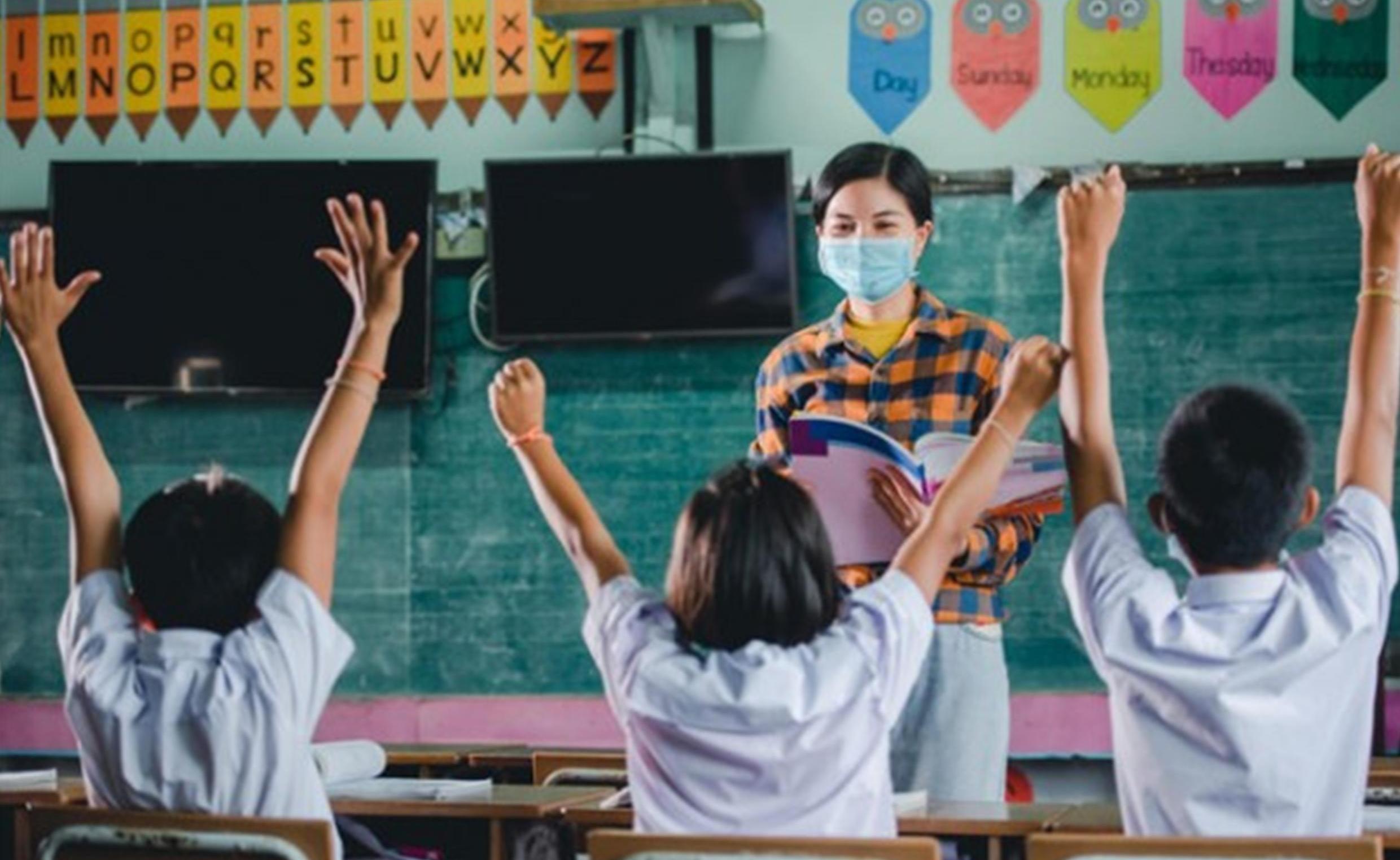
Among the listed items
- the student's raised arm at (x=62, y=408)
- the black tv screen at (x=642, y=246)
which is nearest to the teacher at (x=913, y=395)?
the student's raised arm at (x=62, y=408)

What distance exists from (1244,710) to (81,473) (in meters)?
1.33

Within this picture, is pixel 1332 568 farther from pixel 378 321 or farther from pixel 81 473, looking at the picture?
pixel 81 473

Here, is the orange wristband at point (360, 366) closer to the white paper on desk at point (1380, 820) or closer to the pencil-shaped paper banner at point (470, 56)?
the white paper on desk at point (1380, 820)

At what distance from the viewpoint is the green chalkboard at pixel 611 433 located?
5445 millimetres

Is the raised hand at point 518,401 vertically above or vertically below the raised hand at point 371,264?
below

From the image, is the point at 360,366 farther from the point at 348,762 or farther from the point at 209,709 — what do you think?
the point at 348,762

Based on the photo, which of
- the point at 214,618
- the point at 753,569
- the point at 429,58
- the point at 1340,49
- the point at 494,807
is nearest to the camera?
the point at 753,569

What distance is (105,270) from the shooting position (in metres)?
5.89

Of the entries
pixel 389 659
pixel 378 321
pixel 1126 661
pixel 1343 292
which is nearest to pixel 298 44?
pixel 389 659

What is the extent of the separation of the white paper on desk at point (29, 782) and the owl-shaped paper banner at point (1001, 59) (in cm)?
342

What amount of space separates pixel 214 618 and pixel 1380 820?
1.38 m

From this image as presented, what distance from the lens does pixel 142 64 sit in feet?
20.3

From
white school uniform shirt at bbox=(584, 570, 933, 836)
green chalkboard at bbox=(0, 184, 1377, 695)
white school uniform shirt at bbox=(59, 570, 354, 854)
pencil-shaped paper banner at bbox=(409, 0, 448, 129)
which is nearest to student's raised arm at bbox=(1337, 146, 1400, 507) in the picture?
white school uniform shirt at bbox=(584, 570, 933, 836)

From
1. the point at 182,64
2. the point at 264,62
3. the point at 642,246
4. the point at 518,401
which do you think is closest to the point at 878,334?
the point at 518,401
